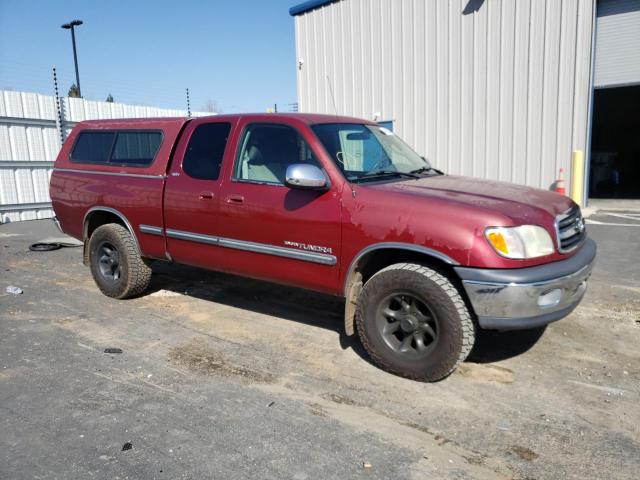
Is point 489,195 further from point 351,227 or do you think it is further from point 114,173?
point 114,173

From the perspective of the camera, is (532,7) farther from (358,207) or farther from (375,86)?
(358,207)

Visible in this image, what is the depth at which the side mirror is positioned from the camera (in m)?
3.79

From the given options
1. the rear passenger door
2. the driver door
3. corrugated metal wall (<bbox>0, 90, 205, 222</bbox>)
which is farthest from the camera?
corrugated metal wall (<bbox>0, 90, 205, 222</bbox>)

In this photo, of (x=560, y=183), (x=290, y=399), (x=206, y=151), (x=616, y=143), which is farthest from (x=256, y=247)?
(x=616, y=143)

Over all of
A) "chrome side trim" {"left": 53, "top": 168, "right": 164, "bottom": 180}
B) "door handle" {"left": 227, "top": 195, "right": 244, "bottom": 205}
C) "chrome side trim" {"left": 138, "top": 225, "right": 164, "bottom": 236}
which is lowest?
"chrome side trim" {"left": 138, "top": 225, "right": 164, "bottom": 236}

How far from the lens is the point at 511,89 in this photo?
36.8 ft

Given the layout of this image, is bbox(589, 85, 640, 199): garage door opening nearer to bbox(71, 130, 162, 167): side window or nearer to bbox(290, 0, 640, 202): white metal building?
bbox(290, 0, 640, 202): white metal building

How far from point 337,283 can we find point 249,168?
135cm

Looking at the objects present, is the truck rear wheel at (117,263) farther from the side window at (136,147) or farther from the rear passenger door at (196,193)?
the side window at (136,147)

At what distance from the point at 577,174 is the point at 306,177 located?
28.9 ft

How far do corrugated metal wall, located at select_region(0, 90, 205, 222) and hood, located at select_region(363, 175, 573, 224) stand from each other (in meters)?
11.6

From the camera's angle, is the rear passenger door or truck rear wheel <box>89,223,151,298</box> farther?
truck rear wheel <box>89,223,151,298</box>

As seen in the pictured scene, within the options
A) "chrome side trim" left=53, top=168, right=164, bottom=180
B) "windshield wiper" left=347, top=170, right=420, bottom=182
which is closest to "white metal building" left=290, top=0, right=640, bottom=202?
"windshield wiper" left=347, top=170, right=420, bottom=182

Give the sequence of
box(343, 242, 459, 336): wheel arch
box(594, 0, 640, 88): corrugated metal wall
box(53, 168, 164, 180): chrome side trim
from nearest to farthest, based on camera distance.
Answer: box(343, 242, 459, 336): wheel arch → box(53, 168, 164, 180): chrome side trim → box(594, 0, 640, 88): corrugated metal wall
